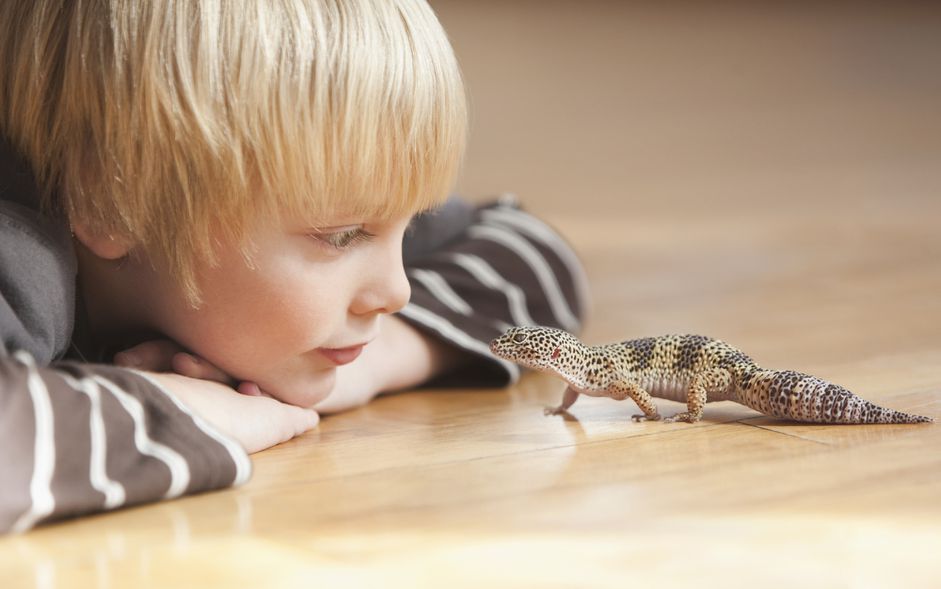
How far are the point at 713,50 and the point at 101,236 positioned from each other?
14.3ft

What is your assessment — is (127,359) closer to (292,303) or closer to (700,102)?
(292,303)

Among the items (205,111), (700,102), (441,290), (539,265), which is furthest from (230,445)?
(700,102)

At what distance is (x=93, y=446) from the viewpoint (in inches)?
41.0

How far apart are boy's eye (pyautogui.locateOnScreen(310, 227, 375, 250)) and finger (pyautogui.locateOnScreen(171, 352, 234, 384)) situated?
0.64ft

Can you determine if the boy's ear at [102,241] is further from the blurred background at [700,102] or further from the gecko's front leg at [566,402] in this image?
the blurred background at [700,102]

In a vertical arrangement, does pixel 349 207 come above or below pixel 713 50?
below

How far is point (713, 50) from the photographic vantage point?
208 inches

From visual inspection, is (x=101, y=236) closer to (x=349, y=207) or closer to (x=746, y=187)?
(x=349, y=207)

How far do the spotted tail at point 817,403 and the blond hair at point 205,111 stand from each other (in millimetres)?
423

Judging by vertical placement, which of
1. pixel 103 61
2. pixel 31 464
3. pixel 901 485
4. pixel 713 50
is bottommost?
pixel 31 464

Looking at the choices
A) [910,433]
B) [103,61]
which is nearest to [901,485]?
[910,433]

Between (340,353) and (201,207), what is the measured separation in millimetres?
247

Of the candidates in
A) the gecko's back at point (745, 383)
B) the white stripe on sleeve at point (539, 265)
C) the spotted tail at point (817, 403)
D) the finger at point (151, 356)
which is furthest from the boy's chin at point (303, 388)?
the white stripe on sleeve at point (539, 265)

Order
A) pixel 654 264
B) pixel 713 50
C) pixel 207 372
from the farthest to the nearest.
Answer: pixel 713 50 < pixel 654 264 < pixel 207 372
